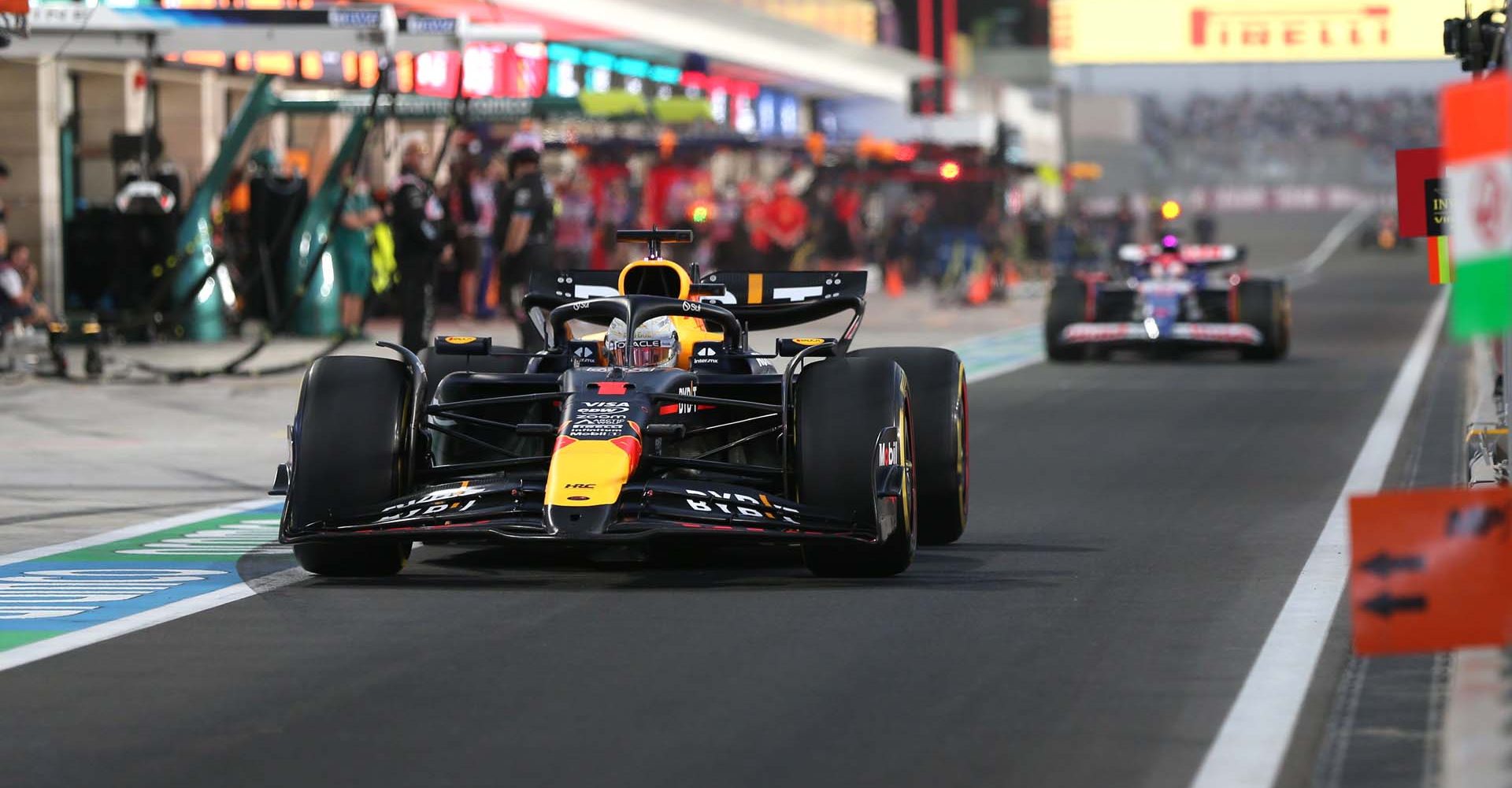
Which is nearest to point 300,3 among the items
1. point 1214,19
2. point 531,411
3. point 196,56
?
point 196,56

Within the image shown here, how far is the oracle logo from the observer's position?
103 meters

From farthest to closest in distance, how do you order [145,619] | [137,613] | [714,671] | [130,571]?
[130,571] < [137,613] < [145,619] < [714,671]

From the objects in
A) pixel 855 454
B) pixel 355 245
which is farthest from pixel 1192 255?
pixel 855 454

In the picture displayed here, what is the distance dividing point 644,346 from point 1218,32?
97400 millimetres

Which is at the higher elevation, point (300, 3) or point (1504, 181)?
point (300, 3)

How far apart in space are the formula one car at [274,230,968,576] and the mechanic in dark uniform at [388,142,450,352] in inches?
372

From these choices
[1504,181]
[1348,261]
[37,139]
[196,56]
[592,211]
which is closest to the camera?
[1504,181]

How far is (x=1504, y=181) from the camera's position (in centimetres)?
550

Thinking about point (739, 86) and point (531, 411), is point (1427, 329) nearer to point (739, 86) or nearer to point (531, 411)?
point (531, 411)

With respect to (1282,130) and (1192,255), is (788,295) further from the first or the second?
(1282,130)

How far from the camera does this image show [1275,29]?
104625 mm

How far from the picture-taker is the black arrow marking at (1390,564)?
6.25 meters

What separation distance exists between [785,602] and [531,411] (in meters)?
1.75

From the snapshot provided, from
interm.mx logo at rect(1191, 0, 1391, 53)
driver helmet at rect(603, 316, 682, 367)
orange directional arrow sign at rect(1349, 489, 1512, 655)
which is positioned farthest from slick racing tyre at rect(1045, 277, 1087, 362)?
interm.mx logo at rect(1191, 0, 1391, 53)
